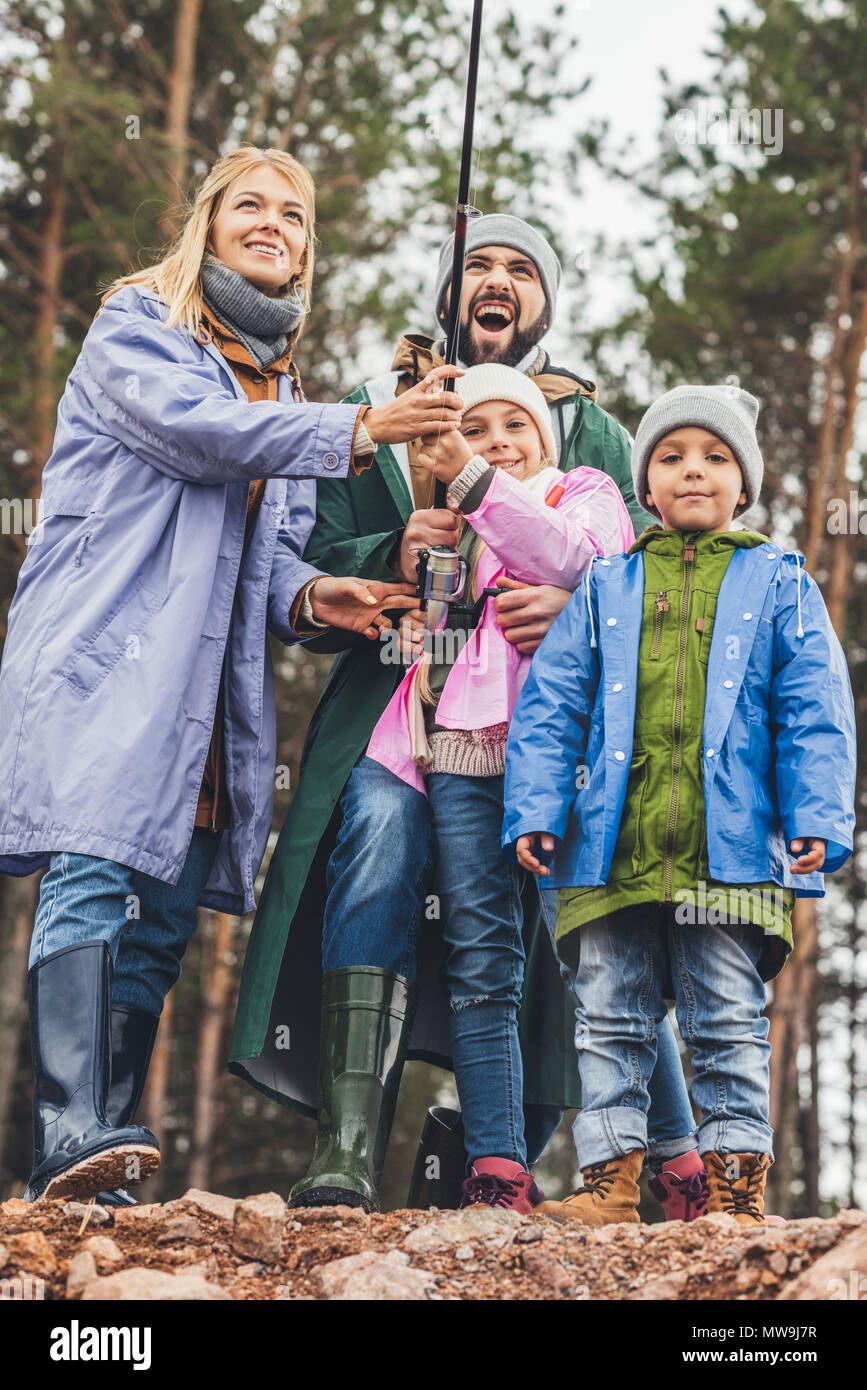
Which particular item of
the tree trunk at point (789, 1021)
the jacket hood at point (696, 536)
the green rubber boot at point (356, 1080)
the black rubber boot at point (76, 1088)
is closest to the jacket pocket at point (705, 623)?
the jacket hood at point (696, 536)

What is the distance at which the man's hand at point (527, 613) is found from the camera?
399cm

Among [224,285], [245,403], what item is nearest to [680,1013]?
[245,403]

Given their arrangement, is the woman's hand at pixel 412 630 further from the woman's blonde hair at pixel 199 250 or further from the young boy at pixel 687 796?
the woman's blonde hair at pixel 199 250

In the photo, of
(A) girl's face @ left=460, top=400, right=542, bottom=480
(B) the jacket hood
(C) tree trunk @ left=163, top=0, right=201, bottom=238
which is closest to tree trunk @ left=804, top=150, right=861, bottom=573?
(C) tree trunk @ left=163, top=0, right=201, bottom=238

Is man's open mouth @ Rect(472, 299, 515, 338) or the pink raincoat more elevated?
man's open mouth @ Rect(472, 299, 515, 338)

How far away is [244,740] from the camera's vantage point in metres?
3.90

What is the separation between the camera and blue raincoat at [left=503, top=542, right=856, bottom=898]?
11.5 feet

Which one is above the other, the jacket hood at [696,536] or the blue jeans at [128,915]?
the jacket hood at [696,536]

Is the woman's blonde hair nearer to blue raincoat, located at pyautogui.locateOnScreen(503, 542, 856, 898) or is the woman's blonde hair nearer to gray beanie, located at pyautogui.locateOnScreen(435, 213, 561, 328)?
gray beanie, located at pyautogui.locateOnScreen(435, 213, 561, 328)

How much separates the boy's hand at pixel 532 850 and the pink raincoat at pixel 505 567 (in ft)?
1.29

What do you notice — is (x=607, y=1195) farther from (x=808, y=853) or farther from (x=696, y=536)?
(x=696, y=536)

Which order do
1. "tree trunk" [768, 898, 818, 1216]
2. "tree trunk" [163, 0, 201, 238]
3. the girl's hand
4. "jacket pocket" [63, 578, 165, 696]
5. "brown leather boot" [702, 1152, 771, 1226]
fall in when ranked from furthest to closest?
"tree trunk" [768, 898, 818, 1216] < "tree trunk" [163, 0, 201, 238] < the girl's hand < "jacket pocket" [63, 578, 165, 696] < "brown leather boot" [702, 1152, 771, 1226]
